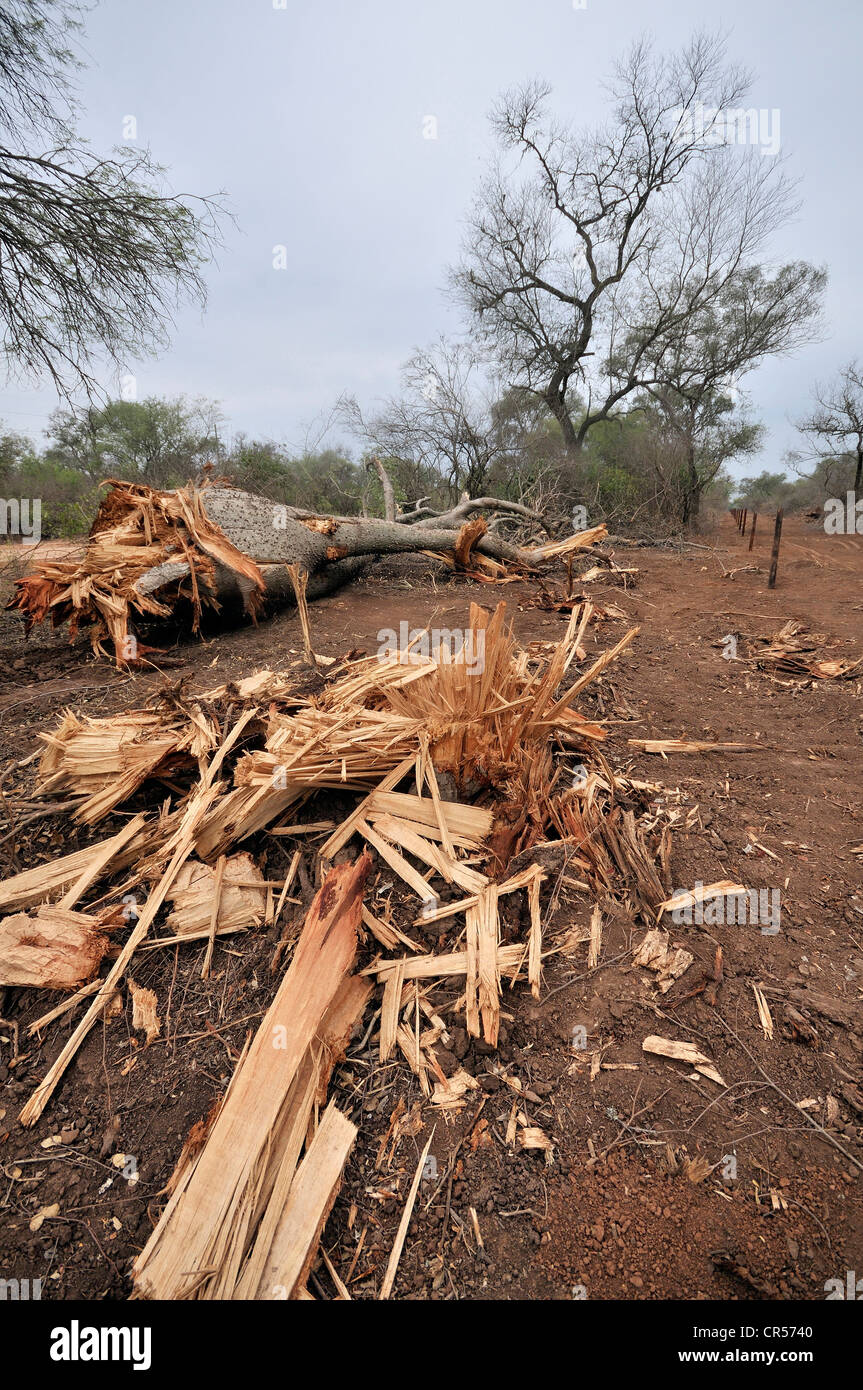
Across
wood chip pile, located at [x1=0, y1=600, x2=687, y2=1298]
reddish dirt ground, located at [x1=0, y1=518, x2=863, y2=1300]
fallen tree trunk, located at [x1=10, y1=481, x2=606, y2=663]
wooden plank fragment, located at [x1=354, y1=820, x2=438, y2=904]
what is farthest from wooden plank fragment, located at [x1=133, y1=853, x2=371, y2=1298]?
fallen tree trunk, located at [x1=10, y1=481, x2=606, y2=663]

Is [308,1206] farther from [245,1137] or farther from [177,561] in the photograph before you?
[177,561]

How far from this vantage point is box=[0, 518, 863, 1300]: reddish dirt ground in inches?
52.3

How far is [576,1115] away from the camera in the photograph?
1.56m

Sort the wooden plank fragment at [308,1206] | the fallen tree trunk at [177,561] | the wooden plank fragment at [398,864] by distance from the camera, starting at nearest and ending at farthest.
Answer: the wooden plank fragment at [308,1206]
the wooden plank fragment at [398,864]
the fallen tree trunk at [177,561]

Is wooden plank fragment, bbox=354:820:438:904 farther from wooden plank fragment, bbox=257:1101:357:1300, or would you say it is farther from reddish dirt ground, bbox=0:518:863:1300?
wooden plank fragment, bbox=257:1101:357:1300

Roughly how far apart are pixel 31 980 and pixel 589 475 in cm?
1864

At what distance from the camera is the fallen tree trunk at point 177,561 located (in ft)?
15.1

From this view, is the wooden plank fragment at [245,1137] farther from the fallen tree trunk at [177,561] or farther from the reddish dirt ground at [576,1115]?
the fallen tree trunk at [177,561]

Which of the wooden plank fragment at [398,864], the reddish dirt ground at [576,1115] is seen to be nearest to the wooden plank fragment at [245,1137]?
the reddish dirt ground at [576,1115]

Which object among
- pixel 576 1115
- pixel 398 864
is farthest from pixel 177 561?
pixel 576 1115

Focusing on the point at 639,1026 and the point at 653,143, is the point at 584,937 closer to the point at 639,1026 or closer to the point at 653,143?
the point at 639,1026

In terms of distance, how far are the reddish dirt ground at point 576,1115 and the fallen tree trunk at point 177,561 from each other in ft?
7.65

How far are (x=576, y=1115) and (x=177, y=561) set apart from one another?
4769 millimetres
